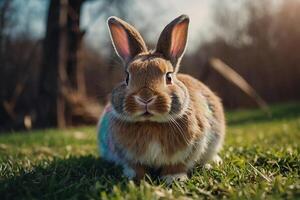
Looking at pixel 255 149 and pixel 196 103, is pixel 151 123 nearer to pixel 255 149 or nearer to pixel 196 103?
pixel 196 103

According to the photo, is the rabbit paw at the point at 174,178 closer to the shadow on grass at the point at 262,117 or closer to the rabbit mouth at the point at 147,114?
the rabbit mouth at the point at 147,114

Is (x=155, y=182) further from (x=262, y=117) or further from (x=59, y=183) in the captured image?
(x=262, y=117)

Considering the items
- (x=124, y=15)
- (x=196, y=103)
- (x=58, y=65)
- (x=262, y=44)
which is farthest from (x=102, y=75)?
(x=196, y=103)

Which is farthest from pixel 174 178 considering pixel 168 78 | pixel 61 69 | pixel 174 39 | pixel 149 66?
pixel 61 69

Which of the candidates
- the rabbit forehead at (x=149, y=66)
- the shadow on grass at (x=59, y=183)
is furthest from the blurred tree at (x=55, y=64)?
the rabbit forehead at (x=149, y=66)

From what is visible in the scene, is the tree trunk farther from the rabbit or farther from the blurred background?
the rabbit

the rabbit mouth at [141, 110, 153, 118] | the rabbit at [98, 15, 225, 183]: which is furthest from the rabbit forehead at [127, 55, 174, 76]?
the rabbit mouth at [141, 110, 153, 118]
